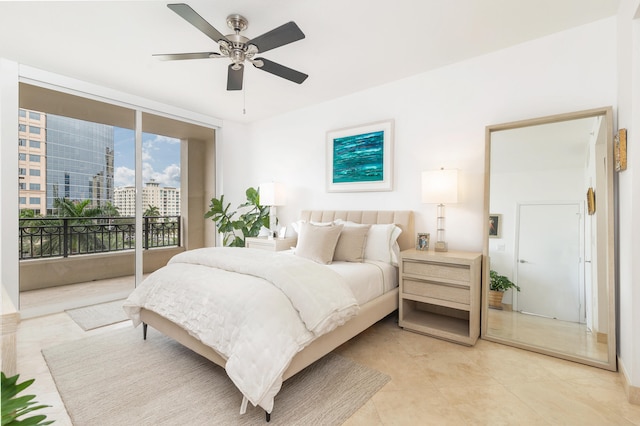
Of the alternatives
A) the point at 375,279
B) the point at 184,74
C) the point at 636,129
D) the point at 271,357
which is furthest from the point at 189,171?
the point at 636,129

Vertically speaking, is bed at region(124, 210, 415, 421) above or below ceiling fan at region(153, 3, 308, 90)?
below

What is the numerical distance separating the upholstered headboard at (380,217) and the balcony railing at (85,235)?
2.27 metres

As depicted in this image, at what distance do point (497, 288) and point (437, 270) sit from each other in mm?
556

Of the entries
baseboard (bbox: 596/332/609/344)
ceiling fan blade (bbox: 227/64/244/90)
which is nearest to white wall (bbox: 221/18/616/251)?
baseboard (bbox: 596/332/609/344)


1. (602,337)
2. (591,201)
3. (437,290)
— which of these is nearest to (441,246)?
(437,290)

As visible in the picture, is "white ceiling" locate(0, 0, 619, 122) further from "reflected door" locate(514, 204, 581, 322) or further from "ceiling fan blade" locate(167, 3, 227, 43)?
"reflected door" locate(514, 204, 581, 322)

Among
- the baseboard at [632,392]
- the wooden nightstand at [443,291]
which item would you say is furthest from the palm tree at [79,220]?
the baseboard at [632,392]

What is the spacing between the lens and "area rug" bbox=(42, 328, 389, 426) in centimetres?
170

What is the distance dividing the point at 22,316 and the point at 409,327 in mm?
4064

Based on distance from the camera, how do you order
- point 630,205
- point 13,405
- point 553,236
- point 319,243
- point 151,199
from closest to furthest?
point 13,405, point 630,205, point 553,236, point 319,243, point 151,199

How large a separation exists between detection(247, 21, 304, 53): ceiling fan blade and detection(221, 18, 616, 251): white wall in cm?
176

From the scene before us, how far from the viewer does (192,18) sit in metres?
1.92

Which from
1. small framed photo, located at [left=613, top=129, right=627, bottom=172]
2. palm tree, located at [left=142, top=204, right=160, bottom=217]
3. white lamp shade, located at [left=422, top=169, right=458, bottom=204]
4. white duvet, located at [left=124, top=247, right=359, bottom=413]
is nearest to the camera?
white duvet, located at [left=124, top=247, right=359, bottom=413]

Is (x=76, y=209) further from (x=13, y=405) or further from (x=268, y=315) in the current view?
(x=13, y=405)
